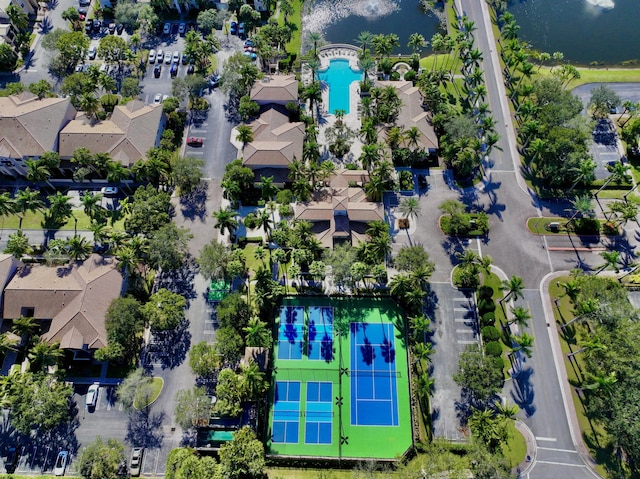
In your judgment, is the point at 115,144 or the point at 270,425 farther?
the point at 115,144

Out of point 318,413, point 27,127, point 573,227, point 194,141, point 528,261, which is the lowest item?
point 318,413

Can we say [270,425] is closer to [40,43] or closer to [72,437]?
[72,437]

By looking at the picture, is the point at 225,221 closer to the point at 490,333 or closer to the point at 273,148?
the point at 273,148

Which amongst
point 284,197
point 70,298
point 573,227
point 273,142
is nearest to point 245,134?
point 273,142

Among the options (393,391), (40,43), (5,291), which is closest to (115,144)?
(5,291)

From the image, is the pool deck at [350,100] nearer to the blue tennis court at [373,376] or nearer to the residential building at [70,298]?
the blue tennis court at [373,376]
